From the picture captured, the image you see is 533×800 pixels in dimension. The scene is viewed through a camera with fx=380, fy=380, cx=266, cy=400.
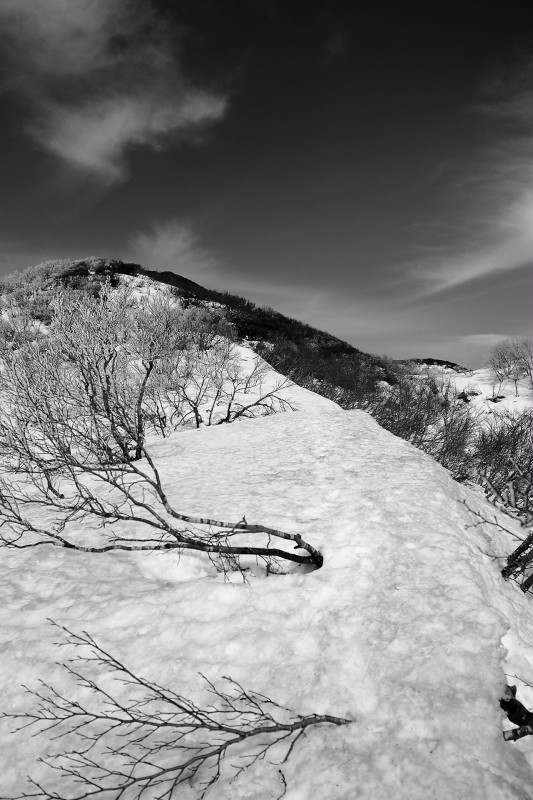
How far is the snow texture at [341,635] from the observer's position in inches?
94.6

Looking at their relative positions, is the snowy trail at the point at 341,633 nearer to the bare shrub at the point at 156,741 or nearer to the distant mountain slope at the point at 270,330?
the bare shrub at the point at 156,741

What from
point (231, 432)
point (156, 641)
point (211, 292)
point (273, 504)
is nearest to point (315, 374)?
point (231, 432)

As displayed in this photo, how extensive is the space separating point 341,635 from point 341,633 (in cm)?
3

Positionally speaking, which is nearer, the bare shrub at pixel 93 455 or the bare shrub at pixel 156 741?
the bare shrub at pixel 156 741

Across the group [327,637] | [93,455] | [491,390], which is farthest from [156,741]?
[491,390]

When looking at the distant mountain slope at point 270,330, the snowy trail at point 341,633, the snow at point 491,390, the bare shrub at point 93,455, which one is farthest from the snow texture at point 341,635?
the snow at point 491,390

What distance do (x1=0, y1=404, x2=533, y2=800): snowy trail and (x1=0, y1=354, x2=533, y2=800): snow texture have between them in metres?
0.01

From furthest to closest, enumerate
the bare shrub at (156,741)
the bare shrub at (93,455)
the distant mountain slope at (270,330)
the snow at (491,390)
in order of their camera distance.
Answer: the snow at (491,390)
the distant mountain slope at (270,330)
the bare shrub at (93,455)
the bare shrub at (156,741)

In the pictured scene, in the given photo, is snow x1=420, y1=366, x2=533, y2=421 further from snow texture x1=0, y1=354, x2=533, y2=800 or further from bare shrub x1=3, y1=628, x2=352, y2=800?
bare shrub x1=3, y1=628, x2=352, y2=800

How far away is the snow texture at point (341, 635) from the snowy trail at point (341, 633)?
0.04 feet

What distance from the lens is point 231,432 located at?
1370cm

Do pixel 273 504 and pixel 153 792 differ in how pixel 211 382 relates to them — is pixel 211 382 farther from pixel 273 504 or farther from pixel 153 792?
pixel 153 792

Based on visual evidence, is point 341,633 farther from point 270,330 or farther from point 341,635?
point 270,330

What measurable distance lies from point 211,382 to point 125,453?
15.2 meters
